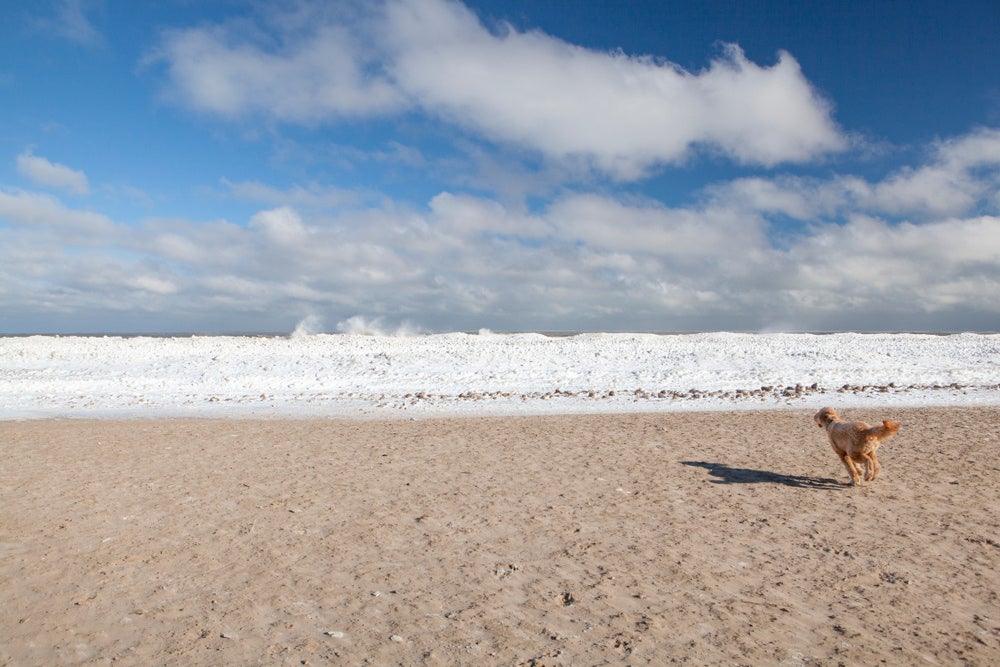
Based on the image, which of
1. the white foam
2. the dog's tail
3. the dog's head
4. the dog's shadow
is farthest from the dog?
the white foam

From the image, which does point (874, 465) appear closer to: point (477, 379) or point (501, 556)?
point (501, 556)

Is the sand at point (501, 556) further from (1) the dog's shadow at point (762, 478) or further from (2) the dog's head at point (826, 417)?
(2) the dog's head at point (826, 417)

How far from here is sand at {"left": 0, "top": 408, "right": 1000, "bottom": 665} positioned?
4.50 metres

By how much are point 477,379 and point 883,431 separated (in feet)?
53.8

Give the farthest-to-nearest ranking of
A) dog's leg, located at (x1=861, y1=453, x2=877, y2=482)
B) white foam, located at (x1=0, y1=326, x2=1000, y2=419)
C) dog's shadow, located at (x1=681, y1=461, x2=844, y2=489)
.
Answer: white foam, located at (x1=0, y1=326, x2=1000, y2=419), dog's shadow, located at (x1=681, y1=461, x2=844, y2=489), dog's leg, located at (x1=861, y1=453, x2=877, y2=482)

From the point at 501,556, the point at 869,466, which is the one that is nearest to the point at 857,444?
the point at 869,466

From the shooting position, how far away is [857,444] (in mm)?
8273

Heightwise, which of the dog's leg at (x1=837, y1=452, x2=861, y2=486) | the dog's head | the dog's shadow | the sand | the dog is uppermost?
the dog's head

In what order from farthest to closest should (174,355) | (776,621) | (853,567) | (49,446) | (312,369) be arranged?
(174,355) → (312,369) → (49,446) → (853,567) → (776,621)

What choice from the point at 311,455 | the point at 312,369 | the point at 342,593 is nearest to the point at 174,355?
the point at 312,369

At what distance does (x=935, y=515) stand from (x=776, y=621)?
3.68 meters

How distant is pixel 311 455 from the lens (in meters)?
10.9

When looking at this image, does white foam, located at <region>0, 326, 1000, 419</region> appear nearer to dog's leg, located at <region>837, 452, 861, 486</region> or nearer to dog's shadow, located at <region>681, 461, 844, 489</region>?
dog's shadow, located at <region>681, 461, 844, 489</region>

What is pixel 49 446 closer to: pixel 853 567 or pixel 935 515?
pixel 853 567
